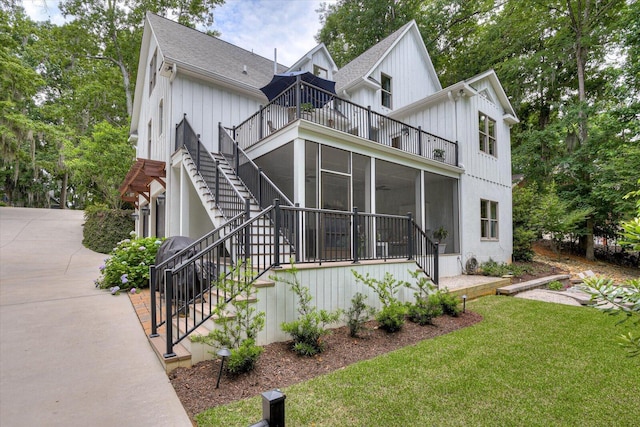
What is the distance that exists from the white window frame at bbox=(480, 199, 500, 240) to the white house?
50 millimetres

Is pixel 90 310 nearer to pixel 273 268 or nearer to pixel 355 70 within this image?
pixel 273 268

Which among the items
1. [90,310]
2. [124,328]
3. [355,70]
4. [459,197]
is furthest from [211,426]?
[355,70]

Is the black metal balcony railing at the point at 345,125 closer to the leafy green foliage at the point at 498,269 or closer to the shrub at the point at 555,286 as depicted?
the leafy green foliage at the point at 498,269

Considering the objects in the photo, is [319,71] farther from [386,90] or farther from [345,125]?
[345,125]

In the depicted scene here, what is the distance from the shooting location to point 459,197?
10227mm

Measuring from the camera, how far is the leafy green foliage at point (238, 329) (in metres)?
3.32

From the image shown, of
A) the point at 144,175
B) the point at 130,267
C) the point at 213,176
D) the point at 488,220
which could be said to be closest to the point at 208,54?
the point at 144,175

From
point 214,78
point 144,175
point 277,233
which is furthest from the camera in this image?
point 144,175

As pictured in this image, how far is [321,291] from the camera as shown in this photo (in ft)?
15.7

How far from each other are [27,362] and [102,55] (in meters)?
23.6

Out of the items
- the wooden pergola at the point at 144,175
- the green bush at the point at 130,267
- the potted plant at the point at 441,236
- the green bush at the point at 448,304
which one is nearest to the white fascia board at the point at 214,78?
the wooden pergola at the point at 144,175

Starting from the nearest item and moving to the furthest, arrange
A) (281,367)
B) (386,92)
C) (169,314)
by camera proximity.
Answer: (169,314) < (281,367) < (386,92)

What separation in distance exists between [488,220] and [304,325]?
959 cm

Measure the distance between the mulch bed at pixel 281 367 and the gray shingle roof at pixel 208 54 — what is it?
797 cm
